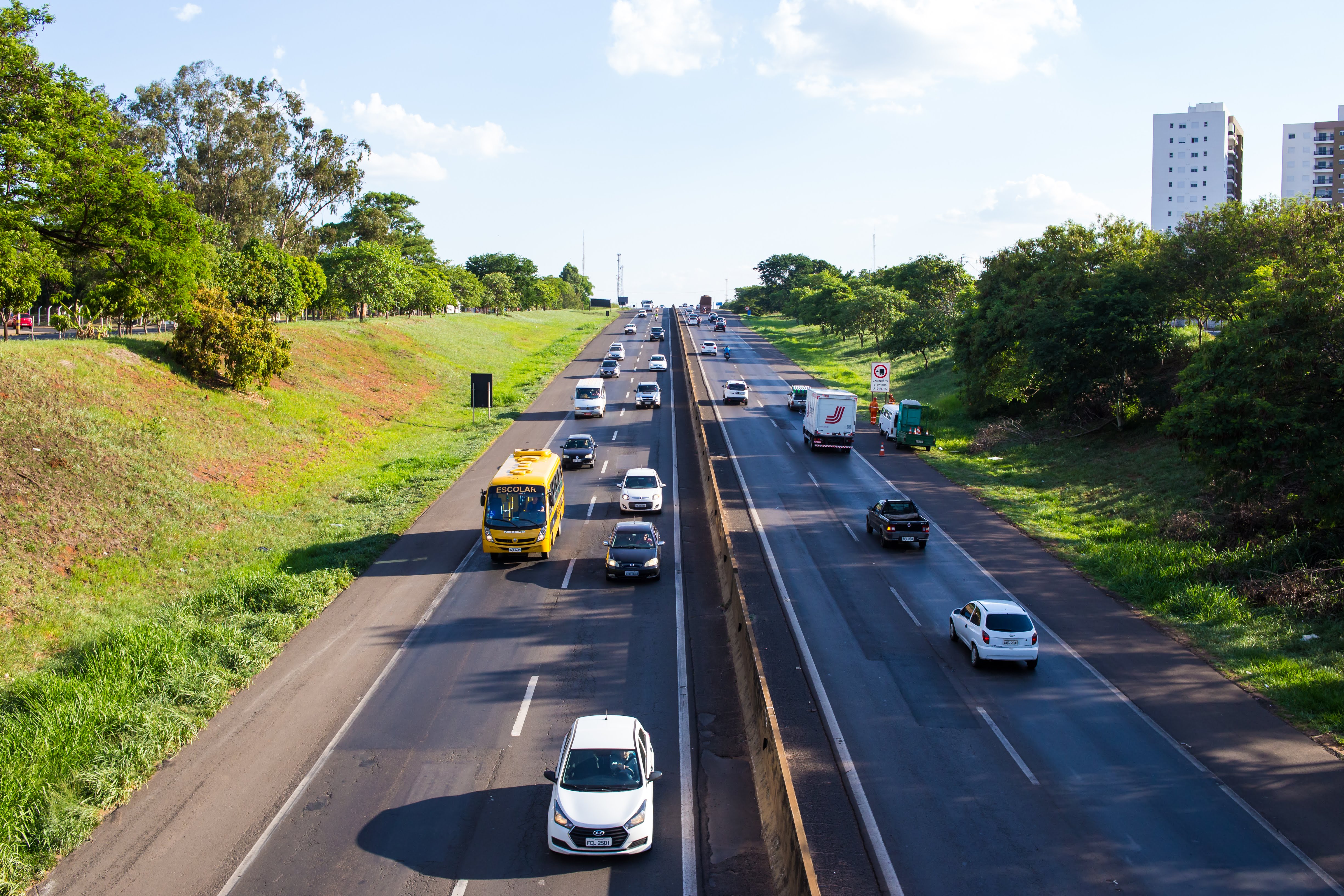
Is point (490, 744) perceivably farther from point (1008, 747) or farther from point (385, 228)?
point (385, 228)

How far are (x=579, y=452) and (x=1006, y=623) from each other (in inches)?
943

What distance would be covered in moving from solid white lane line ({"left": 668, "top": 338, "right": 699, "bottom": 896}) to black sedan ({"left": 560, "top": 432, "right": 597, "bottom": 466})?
35.7ft

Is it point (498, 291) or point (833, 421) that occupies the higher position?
point (498, 291)

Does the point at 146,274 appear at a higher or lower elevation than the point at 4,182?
lower

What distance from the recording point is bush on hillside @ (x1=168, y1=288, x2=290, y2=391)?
129 ft

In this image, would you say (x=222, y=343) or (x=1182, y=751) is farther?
(x=222, y=343)

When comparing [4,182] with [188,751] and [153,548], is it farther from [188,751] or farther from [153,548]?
[188,751]

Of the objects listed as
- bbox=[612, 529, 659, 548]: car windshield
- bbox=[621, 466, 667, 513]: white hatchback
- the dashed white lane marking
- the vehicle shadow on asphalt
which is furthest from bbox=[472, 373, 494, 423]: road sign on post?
the vehicle shadow on asphalt

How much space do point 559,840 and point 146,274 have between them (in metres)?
29.4

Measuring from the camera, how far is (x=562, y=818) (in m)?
12.3

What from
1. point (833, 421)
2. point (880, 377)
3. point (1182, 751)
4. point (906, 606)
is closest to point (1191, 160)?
point (880, 377)

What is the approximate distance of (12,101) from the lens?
92.3ft

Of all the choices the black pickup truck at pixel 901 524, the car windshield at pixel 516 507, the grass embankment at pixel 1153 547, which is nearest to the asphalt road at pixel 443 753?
the car windshield at pixel 516 507

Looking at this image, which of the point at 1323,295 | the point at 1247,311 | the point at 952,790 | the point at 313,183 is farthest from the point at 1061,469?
the point at 313,183
